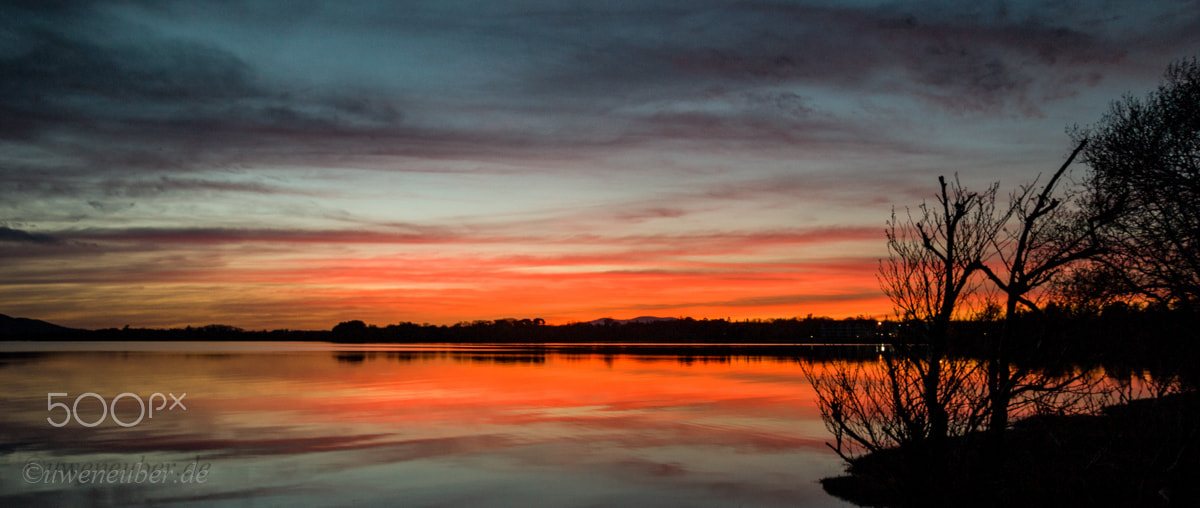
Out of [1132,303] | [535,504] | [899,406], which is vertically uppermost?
[1132,303]

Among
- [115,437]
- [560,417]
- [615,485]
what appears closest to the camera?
[615,485]

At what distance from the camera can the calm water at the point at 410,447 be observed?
17.8m

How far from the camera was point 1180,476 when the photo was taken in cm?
1178

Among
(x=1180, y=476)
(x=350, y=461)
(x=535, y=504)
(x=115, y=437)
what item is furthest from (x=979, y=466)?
(x=115, y=437)

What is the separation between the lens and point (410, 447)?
24.1 meters

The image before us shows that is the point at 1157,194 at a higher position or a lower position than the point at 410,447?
higher

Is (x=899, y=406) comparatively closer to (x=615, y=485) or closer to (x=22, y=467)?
(x=615, y=485)

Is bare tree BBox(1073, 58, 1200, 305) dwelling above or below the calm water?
above

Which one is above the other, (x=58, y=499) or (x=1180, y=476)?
(x=1180, y=476)

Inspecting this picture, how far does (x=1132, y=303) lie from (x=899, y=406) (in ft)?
32.1

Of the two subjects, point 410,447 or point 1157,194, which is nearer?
point 1157,194

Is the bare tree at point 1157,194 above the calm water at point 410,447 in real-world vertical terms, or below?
above

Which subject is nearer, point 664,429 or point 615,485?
point 615,485

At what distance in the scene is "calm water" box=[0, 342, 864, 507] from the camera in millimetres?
17812
